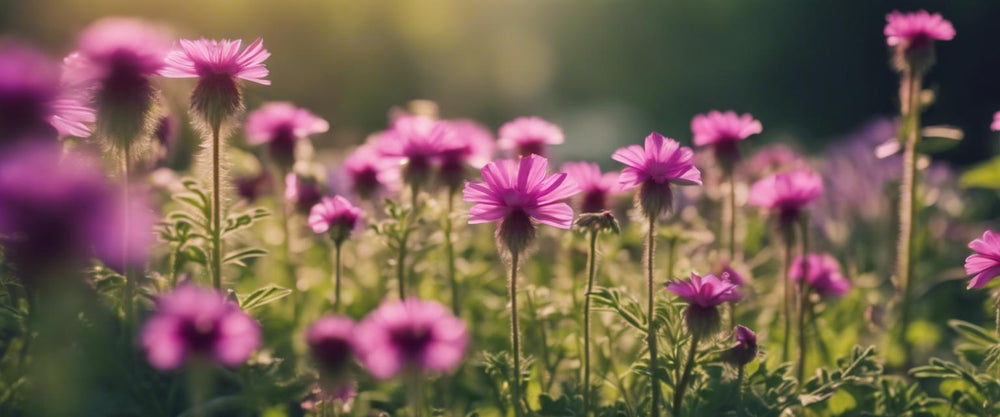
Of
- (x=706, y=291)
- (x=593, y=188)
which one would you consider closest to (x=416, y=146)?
(x=593, y=188)

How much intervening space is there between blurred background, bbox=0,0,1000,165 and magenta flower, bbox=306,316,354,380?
6.11 metres

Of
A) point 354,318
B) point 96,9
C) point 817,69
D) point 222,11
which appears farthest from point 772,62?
point 354,318

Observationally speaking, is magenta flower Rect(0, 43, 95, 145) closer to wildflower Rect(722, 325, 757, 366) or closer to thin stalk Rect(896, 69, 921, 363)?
wildflower Rect(722, 325, 757, 366)

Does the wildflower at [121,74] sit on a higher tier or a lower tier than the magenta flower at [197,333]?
higher

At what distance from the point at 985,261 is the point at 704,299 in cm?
71

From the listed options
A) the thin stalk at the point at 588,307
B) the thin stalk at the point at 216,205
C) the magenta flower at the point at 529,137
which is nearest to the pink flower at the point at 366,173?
the magenta flower at the point at 529,137

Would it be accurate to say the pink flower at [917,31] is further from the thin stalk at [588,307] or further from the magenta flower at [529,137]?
the thin stalk at [588,307]

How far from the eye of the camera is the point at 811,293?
2.84m

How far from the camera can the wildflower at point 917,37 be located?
2.63 m

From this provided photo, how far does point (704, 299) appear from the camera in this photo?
1.90 m

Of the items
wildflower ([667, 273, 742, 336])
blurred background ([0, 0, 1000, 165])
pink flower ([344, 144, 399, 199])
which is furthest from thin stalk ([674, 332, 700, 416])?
blurred background ([0, 0, 1000, 165])

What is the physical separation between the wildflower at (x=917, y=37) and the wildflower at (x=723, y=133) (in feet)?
1.61

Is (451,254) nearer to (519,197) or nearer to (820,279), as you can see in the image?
(519,197)

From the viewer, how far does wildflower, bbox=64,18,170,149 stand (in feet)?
6.03
